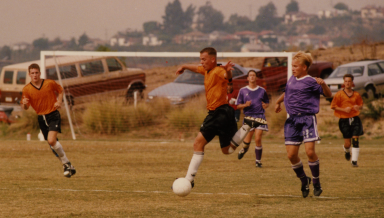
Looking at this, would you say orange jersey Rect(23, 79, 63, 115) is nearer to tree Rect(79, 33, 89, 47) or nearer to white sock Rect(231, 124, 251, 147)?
white sock Rect(231, 124, 251, 147)

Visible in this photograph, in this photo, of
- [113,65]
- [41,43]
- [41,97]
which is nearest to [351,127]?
[41,97]

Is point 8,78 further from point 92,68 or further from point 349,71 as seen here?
point 349,71

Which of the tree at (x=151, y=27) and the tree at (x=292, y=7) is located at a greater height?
the tree at (x=292, y=7)

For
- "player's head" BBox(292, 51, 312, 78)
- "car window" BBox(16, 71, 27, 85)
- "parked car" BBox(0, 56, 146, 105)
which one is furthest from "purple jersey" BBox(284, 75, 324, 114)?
"car window" BBox(16, 71, 27, 85)

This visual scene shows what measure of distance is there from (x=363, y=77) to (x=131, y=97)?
10384 mm

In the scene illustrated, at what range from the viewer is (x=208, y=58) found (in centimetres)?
762

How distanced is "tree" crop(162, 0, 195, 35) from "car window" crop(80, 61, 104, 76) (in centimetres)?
13305

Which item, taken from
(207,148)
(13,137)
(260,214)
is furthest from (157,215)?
(13,137)

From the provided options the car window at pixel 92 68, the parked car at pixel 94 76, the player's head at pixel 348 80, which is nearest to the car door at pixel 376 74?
the parked car at pixel 94 76

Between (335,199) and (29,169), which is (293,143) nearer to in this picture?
(335,199)

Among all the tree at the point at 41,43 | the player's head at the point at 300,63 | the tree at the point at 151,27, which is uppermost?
the player's head at the point at 300,63

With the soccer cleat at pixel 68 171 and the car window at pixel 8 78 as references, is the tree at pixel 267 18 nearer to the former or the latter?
the car window at pixel 8 78

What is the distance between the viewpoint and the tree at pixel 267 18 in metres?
159

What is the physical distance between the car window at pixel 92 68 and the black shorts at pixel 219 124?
46.3ft
